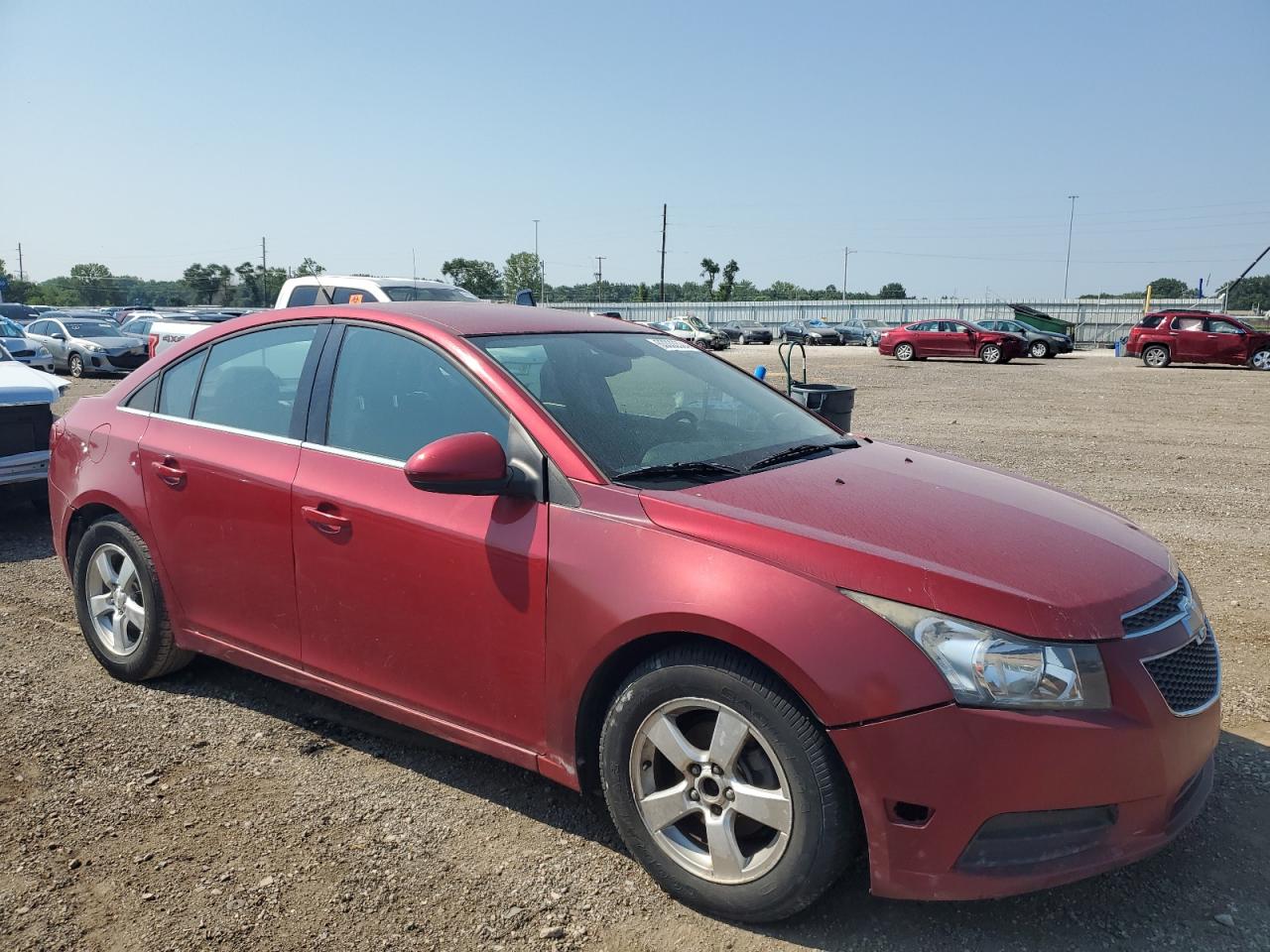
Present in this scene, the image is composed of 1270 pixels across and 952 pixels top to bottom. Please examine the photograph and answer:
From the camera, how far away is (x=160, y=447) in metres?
3.87

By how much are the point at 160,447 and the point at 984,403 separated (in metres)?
15.8

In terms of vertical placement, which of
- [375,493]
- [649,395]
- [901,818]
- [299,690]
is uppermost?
[649,395]

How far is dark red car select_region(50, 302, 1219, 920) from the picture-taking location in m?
2.26

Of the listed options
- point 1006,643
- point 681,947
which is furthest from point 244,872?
point 1006,643

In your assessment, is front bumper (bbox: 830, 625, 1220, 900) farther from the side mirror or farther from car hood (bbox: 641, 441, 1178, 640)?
the side mirror

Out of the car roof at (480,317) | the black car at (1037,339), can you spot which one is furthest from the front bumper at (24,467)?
the black car at (1037,339)

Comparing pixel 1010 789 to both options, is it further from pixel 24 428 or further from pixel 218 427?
pixel 24 428

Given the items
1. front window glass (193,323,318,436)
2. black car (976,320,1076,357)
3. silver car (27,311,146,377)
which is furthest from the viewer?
black car (976,320,1076,357)

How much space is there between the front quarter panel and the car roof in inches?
38.0

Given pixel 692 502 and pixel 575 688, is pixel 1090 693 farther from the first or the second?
pixel 575 688

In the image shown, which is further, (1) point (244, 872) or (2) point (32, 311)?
(2) point (32, 311)

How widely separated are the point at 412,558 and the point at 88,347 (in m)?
23.8

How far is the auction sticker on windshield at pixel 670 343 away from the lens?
3.96 metres

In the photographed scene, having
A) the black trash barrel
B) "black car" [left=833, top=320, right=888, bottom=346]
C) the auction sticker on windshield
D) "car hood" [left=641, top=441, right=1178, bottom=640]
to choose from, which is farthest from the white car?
"black car" [left=833, top=320, right=888, bottom=346]
